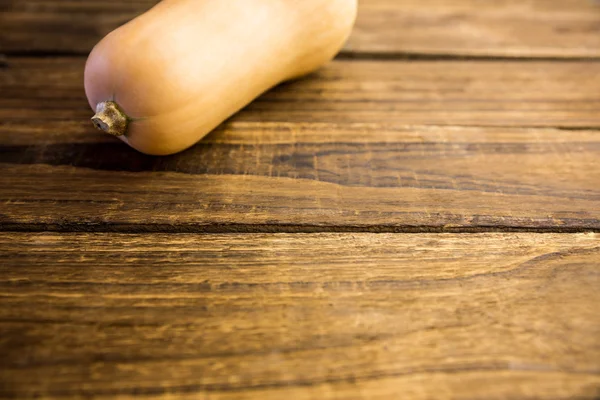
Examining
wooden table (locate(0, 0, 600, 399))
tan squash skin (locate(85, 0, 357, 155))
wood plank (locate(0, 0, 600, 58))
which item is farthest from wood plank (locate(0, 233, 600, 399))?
wood plank (locate(0, 0, 600, 58))

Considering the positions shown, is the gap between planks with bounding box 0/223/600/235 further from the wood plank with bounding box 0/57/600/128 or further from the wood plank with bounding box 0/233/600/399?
the wood plank with bounding box 0/57/600/128

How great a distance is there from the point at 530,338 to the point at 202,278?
0.78 ft

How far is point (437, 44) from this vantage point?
68 centimetres

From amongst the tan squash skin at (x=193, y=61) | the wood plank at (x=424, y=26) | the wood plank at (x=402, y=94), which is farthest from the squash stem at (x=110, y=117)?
the wood plank at (x=424, y=26)

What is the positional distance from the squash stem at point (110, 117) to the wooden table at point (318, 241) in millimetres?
48

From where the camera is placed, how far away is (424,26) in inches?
28.3

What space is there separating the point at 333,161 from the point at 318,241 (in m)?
0.10

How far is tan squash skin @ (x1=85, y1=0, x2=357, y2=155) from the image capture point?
444mm

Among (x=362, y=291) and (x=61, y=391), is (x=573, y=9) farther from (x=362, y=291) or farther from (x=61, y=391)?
(x=61, y=391)

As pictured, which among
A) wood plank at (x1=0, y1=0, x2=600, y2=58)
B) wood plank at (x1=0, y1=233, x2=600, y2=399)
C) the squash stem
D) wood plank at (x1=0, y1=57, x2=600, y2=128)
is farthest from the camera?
wood plank at (x1=0, y1=0, x2=600, y2=58)

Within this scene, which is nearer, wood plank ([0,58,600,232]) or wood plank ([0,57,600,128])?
wood plank ([0,58,600,232])

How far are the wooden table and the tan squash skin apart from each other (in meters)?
0.04

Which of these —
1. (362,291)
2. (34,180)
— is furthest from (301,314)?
(34,180)

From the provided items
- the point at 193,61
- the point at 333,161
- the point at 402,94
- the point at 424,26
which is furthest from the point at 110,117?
the point at 424,26
